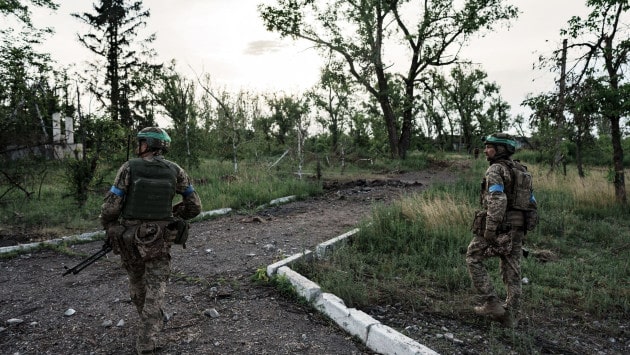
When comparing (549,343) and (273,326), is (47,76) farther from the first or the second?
(549,343)

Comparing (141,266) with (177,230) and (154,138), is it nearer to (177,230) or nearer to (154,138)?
(177,230)

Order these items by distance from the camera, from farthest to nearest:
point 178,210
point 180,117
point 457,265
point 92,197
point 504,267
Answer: point 180,117 < point 92,197 < point 457,265 < point 504,267 < point 178,210

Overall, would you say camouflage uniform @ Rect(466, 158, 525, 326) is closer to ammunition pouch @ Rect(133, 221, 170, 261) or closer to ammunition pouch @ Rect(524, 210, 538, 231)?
ammunition pouch @ Rect(524, 210, 538, 231)

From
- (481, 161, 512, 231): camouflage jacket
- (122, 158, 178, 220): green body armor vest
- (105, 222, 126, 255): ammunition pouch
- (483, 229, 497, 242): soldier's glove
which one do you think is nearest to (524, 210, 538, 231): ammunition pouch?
(481, 161, 512, 231): camouflage jacket

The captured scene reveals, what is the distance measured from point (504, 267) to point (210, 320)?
316cm

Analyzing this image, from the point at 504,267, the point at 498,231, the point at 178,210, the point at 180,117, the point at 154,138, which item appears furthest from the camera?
the point at 180,117

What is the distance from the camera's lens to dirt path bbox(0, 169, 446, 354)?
3525 millimetres

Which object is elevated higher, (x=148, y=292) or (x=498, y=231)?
(x=498, y=231)

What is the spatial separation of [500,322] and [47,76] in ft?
35.3

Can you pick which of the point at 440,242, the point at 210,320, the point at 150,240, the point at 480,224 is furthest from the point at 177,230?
the point at 440,242

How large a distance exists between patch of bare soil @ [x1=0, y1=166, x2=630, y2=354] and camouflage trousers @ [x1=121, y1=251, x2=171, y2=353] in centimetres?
22

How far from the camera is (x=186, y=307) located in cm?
430

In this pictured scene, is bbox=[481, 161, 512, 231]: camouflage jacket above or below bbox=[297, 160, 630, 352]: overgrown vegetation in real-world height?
above

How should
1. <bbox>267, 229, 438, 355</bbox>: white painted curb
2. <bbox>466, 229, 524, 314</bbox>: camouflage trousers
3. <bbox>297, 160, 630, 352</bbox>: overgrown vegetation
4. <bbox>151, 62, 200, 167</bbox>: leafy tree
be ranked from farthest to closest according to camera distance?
<bbox>151, 62, 200, 167</bbox>: leafy tree → <bbox>297, 160, 630, 352</bbox>: overgrown vegetation → <bbox>466, 229, 524, 314</bbox>: camouflage trousers → <bbox>267, 229, 438, 355</bbox>: white painted curb
